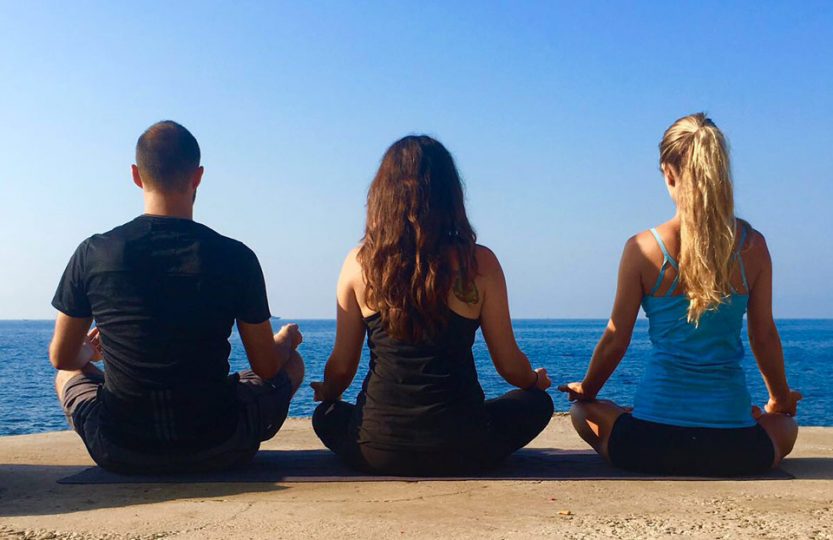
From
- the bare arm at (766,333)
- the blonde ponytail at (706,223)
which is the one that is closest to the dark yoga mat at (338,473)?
the bare arm at (766,333)

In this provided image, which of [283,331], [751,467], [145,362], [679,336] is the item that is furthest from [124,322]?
[751,467]

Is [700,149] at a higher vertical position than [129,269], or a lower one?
higher

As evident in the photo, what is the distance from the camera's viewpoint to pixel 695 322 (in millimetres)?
4090

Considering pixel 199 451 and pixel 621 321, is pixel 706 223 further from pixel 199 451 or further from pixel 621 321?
pixel 199 451

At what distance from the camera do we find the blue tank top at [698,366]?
412 cm

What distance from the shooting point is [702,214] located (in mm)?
4062

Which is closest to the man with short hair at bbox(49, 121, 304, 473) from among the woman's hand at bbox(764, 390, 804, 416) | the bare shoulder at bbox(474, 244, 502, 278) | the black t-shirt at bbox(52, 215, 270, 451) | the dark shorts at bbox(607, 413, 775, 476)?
the black t-shirt at bbox(52, 215, 270, 451)

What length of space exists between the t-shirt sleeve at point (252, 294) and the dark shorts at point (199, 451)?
49cm

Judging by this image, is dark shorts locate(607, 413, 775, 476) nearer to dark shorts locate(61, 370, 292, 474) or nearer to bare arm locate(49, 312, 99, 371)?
dark shorts locate(61, 370, 292, 474)

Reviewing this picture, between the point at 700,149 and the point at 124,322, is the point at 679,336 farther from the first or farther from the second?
the point at 124,322

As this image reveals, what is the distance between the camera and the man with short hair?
3.96 m

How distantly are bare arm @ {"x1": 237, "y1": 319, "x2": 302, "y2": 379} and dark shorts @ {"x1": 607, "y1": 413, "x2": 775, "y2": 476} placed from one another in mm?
1871

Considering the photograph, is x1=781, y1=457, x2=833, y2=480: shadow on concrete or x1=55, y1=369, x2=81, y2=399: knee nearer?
x1=781, y1=457, x2=833, y2=480: shadow on concrete

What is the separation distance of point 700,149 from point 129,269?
291 centimetres
